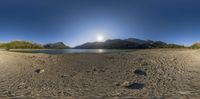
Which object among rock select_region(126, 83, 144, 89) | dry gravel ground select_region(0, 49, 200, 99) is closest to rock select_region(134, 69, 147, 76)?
dry gravel ground select_region(0, 49, 200, 99)

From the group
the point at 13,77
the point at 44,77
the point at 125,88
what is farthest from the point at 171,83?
the point at 13,77

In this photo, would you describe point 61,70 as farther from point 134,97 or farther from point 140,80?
point 134,97

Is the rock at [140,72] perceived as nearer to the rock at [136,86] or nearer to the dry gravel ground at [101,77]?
the dry gravel ground at [101,77]

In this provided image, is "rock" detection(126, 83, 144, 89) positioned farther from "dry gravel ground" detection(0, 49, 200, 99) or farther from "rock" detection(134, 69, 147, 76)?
"rock" detection(134, 69, 147, 76)

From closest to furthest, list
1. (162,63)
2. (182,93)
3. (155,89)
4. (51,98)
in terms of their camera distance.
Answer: (51,98) → (182,93) → (155,89) → (162,63)

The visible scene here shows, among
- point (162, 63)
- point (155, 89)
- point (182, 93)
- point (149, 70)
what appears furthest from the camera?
point (162, 63)

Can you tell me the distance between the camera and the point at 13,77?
2064cm

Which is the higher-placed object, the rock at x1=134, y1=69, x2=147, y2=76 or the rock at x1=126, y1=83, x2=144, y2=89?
the rock at x1=134, y1=69, x2=147, y2=76

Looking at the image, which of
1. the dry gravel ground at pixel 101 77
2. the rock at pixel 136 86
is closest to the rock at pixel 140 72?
the dry gravel ground at pixel 101 77

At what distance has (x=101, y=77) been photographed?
21094 millimetres

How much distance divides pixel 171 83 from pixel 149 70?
14.6ft

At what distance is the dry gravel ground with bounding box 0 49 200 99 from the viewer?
53.1ft

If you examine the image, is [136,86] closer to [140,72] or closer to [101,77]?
[101,77]

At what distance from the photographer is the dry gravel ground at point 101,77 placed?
1618 centimetres
